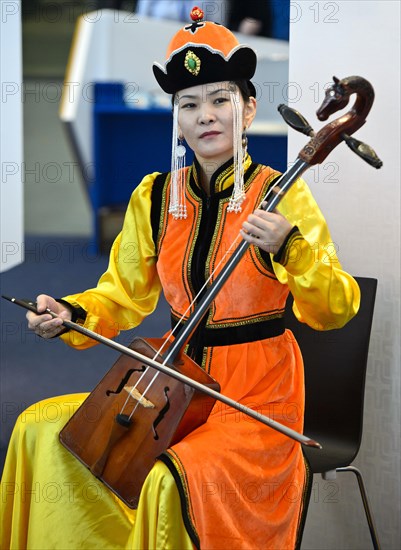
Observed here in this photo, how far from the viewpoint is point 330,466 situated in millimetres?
2281

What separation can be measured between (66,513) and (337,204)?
1.07m

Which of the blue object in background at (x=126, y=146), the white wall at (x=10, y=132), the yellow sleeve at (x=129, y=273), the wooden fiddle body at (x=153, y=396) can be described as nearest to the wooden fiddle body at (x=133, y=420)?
the wooden fiddle body at (x=153, y=396)

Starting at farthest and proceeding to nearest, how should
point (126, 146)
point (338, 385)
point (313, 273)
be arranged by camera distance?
point (126, 146) < point (338, 385) < point (313, 273)

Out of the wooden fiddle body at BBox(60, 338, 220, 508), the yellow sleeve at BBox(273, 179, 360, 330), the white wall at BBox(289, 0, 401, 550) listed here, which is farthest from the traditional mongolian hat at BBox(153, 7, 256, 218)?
the white wall at BBox(289, 0, 401, 550)

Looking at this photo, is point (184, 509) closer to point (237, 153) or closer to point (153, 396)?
point (153, 396)

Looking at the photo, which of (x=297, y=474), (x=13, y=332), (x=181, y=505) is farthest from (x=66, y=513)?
(x=13, y=332)

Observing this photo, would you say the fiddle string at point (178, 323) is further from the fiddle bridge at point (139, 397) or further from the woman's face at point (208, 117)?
the woman's face at point (208, 117)

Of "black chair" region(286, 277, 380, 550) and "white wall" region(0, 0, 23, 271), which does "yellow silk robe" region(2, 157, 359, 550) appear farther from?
"white wall" region(0, 0, 23, 271)

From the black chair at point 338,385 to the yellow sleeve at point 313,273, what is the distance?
19.0 inches

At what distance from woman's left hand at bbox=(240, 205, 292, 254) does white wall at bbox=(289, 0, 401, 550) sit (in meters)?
0.75

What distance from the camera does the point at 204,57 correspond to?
6.48 ft

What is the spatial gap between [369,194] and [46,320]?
0.93 m

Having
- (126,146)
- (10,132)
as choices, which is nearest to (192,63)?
(10,132)

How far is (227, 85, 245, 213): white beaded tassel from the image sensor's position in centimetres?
200
